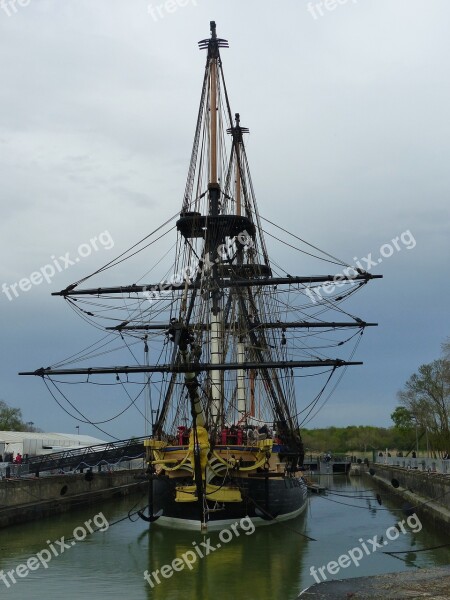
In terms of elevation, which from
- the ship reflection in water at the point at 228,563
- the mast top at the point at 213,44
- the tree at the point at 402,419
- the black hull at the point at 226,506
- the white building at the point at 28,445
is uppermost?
the mast top at the point at 213,44

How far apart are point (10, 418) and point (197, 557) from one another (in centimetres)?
6642

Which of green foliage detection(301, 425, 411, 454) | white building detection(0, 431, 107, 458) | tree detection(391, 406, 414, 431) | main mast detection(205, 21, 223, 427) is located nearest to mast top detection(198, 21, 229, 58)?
main mast detection(205, 21, 223, 427)

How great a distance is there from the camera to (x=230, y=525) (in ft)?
83.7

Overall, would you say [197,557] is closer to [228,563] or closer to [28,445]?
[228,563]

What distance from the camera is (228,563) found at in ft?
67.5

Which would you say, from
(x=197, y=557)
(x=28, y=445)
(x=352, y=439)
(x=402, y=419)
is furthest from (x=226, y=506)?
(x=352, y=439)

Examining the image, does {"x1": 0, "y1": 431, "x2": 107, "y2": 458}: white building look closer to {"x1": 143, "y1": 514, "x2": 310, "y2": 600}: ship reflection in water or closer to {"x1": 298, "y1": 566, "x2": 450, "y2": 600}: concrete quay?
{"x1": 143, "y1": 514, "x2": 310, "y2": 600}: ship reflection in water

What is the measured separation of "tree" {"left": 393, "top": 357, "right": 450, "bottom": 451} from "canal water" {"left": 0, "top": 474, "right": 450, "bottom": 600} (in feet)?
104

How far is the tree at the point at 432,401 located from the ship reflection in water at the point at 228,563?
37916 mm

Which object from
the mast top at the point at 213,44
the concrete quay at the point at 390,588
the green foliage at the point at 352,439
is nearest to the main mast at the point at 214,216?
the mast top at the point at 213,44

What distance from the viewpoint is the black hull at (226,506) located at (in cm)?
2527

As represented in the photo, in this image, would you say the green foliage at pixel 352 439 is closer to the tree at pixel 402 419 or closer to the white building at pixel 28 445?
the tree at pixel 402 419

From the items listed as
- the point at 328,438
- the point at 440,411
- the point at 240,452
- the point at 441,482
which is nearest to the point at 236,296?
the point at 240,452

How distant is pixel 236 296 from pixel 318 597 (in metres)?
24.7
